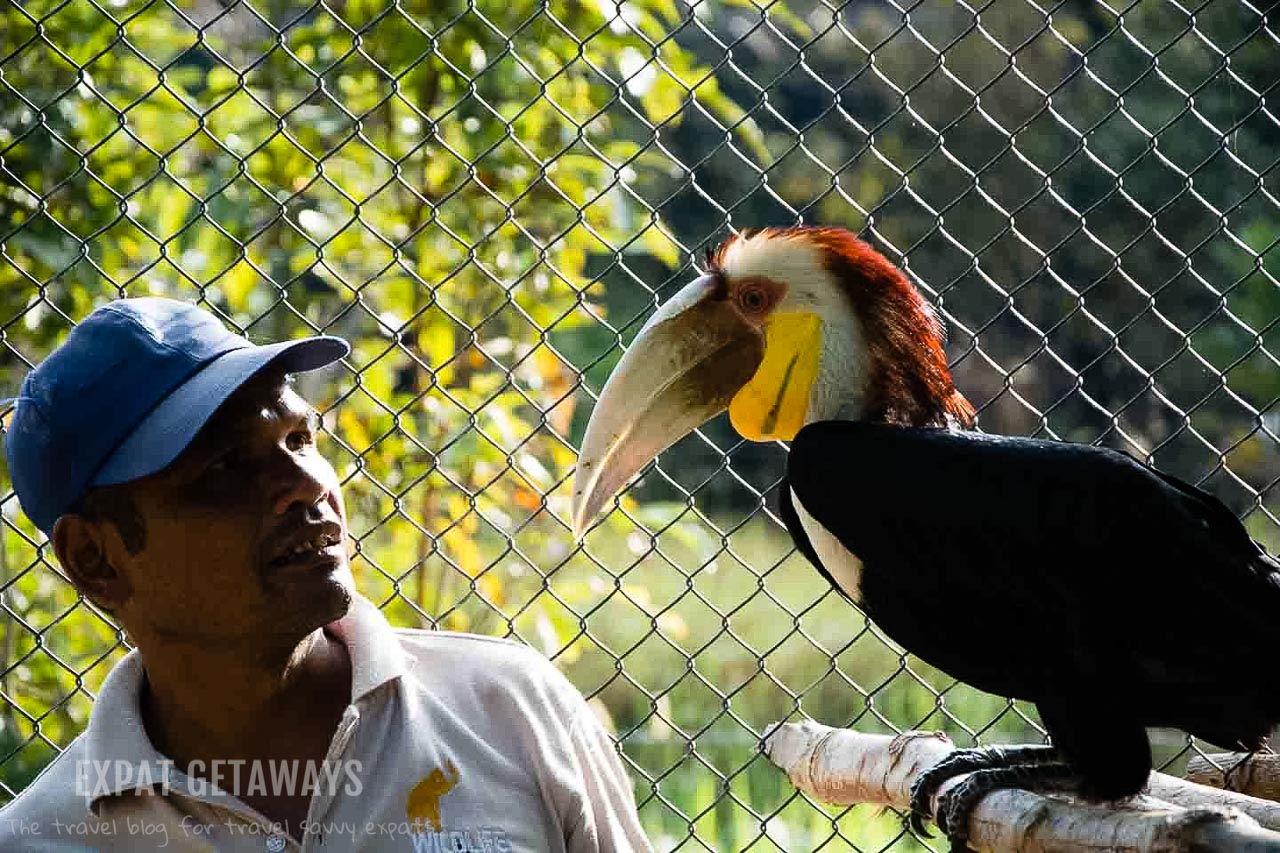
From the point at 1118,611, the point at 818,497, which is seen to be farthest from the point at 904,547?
the point at 1118,611

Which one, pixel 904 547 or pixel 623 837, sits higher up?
pixel 904 547

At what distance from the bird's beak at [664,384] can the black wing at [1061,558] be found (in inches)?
10.3

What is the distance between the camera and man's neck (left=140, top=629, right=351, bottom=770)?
1807 millimetres

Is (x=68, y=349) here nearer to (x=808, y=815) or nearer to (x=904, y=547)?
(x=904, y=547)

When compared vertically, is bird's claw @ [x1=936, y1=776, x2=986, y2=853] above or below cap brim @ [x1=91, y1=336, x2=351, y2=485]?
below

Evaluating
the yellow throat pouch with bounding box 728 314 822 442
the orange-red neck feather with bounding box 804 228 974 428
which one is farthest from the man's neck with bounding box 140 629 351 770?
the orange-red neck feather with bounding box 804 228 974 428

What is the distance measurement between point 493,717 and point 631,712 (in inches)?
190

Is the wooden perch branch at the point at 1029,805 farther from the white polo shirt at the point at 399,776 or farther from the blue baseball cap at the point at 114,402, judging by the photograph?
the blue baseball cap at the point at 114,402

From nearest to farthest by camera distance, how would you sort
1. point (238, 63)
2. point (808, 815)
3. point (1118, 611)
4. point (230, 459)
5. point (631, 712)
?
point (230, 459) < point (1118, 611) < point (238, 63) < point (808, 815) < point (631, 712)

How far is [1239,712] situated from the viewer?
216 cm

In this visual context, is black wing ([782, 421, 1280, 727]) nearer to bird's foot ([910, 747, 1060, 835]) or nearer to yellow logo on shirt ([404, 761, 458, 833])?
bird's foot ([910, 747, 1060, 835])

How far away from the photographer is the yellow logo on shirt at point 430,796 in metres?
1.75

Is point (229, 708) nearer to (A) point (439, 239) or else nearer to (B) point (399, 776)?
(B) point (399, 776)

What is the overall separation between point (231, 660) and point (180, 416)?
0.29 metres
